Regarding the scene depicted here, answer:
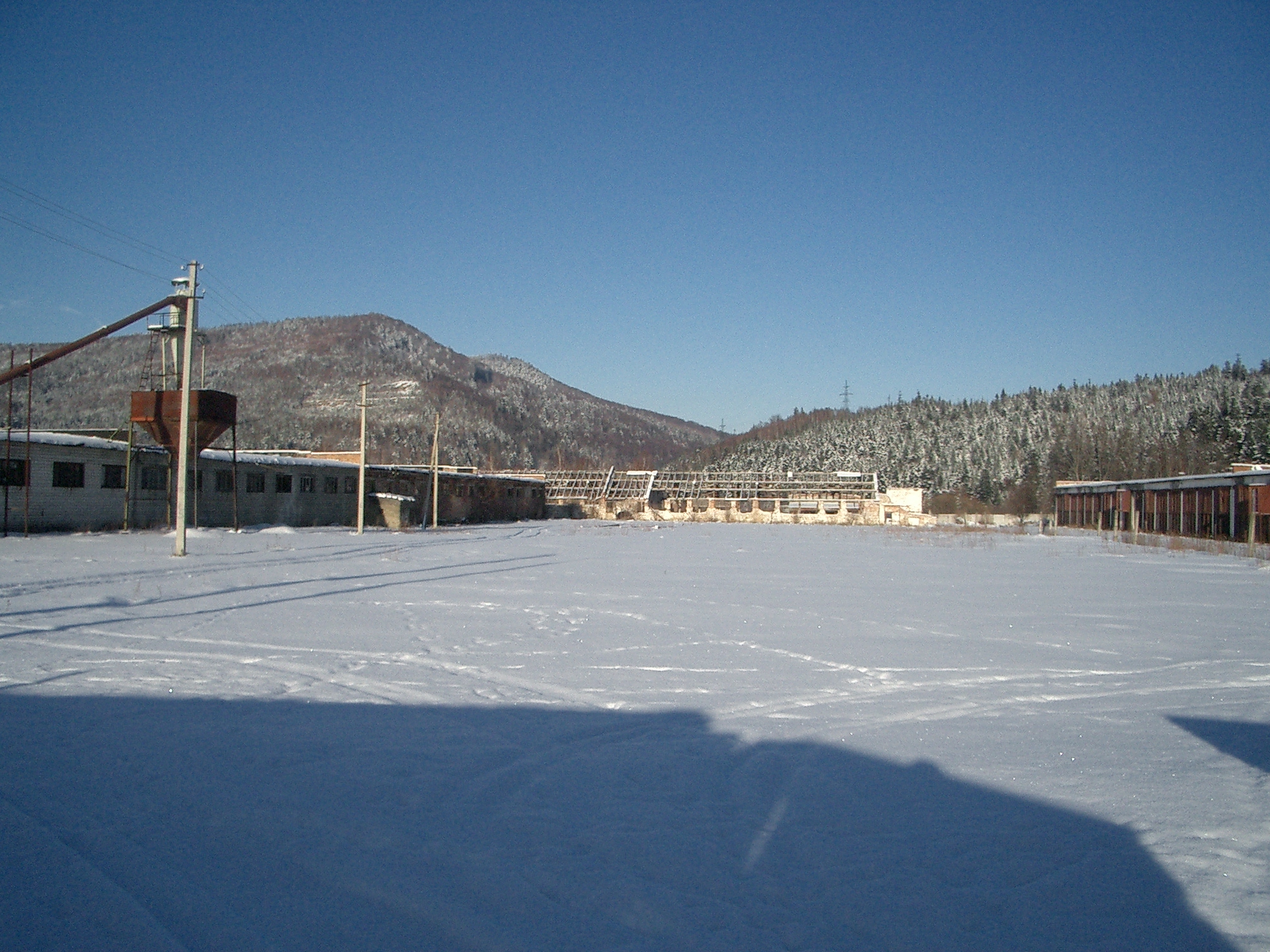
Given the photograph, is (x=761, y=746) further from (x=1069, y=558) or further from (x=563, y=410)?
(x=563, y=410)

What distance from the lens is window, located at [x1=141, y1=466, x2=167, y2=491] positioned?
28.8m

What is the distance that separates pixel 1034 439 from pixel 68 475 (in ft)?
355

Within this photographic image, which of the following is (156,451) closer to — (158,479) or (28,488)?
(158,479)

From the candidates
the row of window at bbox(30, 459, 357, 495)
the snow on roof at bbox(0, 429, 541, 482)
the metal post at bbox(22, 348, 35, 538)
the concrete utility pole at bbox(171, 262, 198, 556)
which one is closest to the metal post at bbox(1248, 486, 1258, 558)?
the concrete utility pole at bbox(171, 262, 198, 556)

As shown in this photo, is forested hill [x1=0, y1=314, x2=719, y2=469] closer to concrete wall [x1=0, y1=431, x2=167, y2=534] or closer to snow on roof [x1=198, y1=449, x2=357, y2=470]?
snow on roof [x1=198, y1=449, x2=357, y2=470]

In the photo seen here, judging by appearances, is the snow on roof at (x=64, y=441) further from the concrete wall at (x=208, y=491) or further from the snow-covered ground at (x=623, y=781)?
the snow-covered ground at (x=623, y=781)

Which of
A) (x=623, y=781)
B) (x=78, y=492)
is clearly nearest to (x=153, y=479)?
(x=78, y=492)

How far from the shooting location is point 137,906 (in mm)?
2887

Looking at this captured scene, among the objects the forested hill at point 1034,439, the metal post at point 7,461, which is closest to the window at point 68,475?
the metal post at point 7,461

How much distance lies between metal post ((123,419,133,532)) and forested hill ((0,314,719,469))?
5077 cm

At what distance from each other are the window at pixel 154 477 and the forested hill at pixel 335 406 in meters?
49.3

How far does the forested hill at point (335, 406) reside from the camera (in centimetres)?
11088

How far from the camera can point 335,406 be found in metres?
87.2

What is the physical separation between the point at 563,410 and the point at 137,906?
19769 cm
